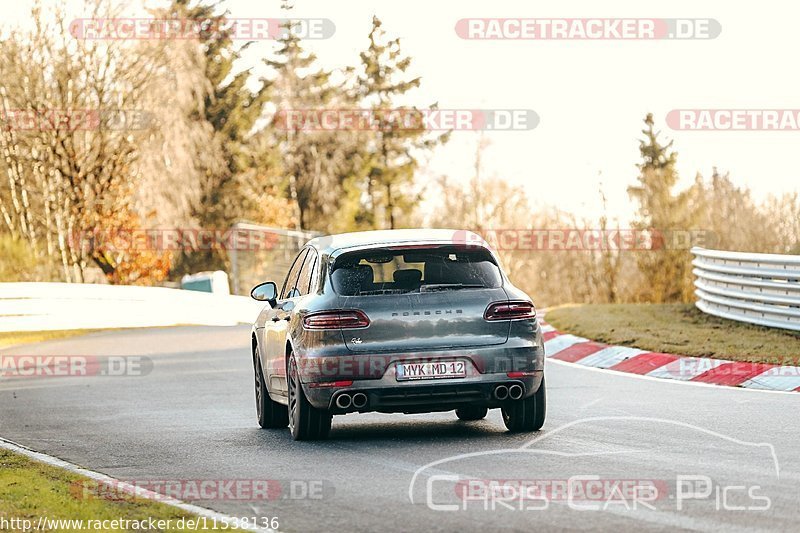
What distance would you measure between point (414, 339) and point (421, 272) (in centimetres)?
84

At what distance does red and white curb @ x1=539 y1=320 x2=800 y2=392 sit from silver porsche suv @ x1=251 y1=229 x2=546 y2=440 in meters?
4.33

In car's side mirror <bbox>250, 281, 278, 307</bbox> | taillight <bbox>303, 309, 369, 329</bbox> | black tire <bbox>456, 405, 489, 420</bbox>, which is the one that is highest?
car's side mirror <bbox>250, 281, 278, 307</bbox>

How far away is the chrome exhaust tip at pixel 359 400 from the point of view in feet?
36.2

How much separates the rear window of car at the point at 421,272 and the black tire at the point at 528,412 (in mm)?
939

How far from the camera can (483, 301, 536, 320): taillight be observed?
36.8 feet

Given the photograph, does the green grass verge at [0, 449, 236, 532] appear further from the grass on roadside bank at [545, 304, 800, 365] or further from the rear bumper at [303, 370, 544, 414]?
the grass on roadside bank at [545, 304, 800, 365]

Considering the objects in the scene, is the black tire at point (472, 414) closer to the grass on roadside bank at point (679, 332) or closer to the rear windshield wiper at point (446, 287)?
the rear windshield wiper at point (446, 287)

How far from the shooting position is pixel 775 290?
65.7 feet
